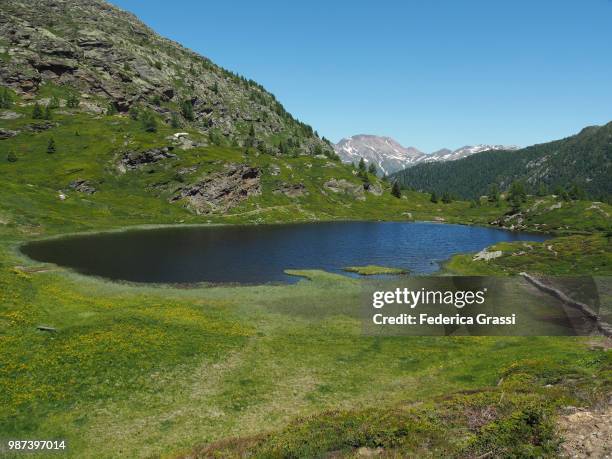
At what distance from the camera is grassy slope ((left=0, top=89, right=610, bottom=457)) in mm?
22562

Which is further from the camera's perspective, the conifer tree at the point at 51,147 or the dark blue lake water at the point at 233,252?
the conifer tree at the point at 51,147

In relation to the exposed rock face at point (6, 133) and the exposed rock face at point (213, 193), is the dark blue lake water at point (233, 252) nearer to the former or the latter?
the exposed rock face at point (213, 193)

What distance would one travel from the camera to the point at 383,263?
97.8 m

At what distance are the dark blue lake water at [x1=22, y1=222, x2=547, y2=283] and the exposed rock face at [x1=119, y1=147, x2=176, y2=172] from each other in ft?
216

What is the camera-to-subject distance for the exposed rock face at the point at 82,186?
167m

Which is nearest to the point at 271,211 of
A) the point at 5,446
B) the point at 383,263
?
the point at 383,263

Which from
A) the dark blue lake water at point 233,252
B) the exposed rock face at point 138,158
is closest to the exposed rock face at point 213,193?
the exposed rock face at point 138,158

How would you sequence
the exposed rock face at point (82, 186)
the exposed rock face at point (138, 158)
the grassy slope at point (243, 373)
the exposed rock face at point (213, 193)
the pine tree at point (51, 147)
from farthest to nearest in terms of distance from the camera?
1. the exposed rock face at point (138, 158)
2. the pine tree at point (51, 147)
3. the exposed rock face at point (213, 193)
4. the exposed rock face at point (82, 186)
5. the grassy slope at point (243, 373)

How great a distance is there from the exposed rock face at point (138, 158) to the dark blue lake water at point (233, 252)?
2589 inches

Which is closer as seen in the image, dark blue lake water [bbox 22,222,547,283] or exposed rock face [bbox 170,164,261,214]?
dark blue lake water [bbox 22,222,547,283]

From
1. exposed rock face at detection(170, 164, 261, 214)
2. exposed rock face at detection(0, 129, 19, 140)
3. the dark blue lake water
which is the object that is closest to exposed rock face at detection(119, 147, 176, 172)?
exposed rock face at detection(170, 164, 261, 214)

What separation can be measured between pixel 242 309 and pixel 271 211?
145 metres

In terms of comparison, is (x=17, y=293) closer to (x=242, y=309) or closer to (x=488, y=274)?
(x=242, y=309)

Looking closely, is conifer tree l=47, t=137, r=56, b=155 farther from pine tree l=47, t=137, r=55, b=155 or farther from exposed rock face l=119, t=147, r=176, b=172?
exposed rock face l=119, t=147, r=176, b=172
